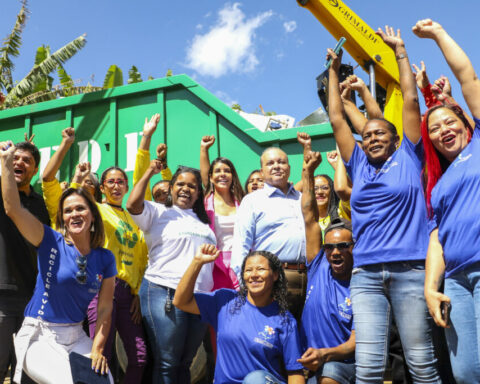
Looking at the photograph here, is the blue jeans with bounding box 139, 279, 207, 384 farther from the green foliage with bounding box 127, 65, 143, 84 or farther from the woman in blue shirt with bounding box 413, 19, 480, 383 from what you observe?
the green foliage with bounding box 127, 65, 143, 84

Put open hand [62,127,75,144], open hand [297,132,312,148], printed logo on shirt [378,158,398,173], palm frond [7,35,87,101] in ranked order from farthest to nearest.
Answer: palm frond [7,35,87,101] → open hand [297,132,312,148] → open hand [62,127,75,144] → printed logo on shirt [378,158,398,173]

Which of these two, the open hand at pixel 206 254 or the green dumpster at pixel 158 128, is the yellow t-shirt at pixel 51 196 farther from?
the green dumpster at pixel 158 128

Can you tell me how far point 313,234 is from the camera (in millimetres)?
2953

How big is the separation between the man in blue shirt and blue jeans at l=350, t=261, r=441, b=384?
2.56ft

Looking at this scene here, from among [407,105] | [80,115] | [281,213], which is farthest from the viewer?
[80,115]

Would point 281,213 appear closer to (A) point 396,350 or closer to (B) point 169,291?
(B) point 169,291

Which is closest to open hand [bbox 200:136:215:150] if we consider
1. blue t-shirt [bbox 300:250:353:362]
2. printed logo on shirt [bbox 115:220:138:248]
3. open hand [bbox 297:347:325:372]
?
printed logo on shirt [bbox 115:220:138:248]

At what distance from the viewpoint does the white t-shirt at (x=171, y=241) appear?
303 cm

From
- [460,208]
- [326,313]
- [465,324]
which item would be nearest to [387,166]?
[460,208]

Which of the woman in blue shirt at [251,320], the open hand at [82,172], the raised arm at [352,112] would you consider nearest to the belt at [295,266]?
the woman in blue shirt at [251,320]

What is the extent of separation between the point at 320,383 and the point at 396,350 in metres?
0.53

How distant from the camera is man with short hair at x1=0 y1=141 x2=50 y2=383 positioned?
2.81m

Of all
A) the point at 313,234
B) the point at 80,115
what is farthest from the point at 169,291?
the point at 80,115

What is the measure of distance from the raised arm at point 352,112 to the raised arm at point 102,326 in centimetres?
165
